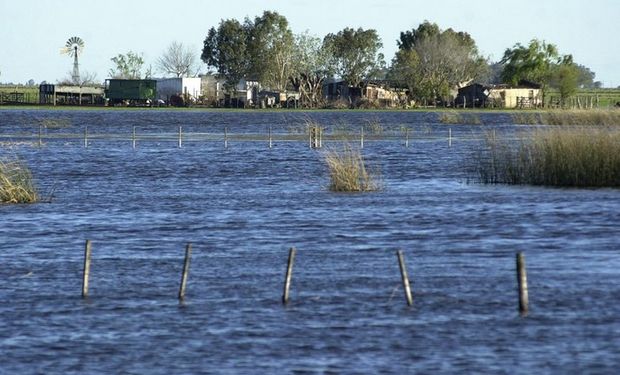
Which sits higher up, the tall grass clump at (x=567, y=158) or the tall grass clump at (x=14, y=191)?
the tall grass clump at (x=567, y=158)

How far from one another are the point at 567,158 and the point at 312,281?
22.2 m

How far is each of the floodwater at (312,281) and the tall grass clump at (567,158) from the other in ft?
1.79

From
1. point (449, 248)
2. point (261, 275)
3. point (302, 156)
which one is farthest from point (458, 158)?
point (261, 275)

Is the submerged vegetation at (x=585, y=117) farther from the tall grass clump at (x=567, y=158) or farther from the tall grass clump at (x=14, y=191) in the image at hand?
the tall grass clump at (x=14, y=191)

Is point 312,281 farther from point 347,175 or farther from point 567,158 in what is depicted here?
point 347,175

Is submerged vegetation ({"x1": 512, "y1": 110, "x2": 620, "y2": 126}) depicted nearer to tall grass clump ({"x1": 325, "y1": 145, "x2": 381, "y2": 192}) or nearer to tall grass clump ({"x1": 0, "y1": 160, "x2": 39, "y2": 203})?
tall grass clump ({"x1": 325, "y1": 145, "x2": 381, "y2": 192})

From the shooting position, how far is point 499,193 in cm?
5219

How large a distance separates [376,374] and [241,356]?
2.56 metres

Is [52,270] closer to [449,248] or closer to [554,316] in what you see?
[449,248]

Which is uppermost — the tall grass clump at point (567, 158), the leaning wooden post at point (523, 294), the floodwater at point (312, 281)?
the tall grass clump at point (567, 158)

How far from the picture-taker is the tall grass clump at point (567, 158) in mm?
47844

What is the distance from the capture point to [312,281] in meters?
30.1

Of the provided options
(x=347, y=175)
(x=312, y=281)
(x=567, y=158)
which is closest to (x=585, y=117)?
(x=567, y=158)

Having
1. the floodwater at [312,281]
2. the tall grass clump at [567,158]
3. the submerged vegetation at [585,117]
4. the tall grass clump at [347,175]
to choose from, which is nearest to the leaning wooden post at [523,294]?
the floodwater at [312,281]
